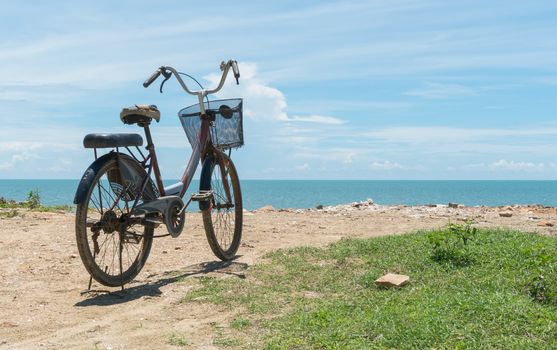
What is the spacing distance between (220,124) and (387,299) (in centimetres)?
A: 411

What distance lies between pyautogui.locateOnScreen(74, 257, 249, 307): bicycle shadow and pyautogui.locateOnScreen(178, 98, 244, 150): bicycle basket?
1.89 m

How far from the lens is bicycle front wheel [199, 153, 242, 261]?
913cm

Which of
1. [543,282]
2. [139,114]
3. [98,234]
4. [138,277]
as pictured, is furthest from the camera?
[138,277]

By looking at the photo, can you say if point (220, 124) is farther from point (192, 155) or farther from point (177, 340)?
point (177, 340)

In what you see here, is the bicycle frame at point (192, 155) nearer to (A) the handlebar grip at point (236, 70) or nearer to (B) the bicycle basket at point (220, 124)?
(B) the bicycle basket at point (220, 124)

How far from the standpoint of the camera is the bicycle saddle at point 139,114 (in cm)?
786

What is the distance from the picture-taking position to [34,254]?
10.0 metres

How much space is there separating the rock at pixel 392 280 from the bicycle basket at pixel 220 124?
339 centimetres

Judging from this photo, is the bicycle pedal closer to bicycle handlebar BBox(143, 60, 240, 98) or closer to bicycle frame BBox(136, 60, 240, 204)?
bicycle frame BBox(136, 60, 240, 204)

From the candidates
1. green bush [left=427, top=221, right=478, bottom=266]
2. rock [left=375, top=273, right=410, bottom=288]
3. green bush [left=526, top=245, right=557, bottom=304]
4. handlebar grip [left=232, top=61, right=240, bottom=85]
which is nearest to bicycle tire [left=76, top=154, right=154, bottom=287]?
handlebar grip [left=232, top=61, right=240, bottom=85]

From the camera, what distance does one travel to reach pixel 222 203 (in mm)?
9891

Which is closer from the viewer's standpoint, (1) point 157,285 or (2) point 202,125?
(1) point 157,285

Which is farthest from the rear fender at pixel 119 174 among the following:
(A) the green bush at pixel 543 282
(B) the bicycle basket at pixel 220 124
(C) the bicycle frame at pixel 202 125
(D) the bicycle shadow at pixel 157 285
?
(A) the green bush at pixel 543 282

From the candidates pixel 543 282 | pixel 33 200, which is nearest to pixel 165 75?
pixel 543 282
